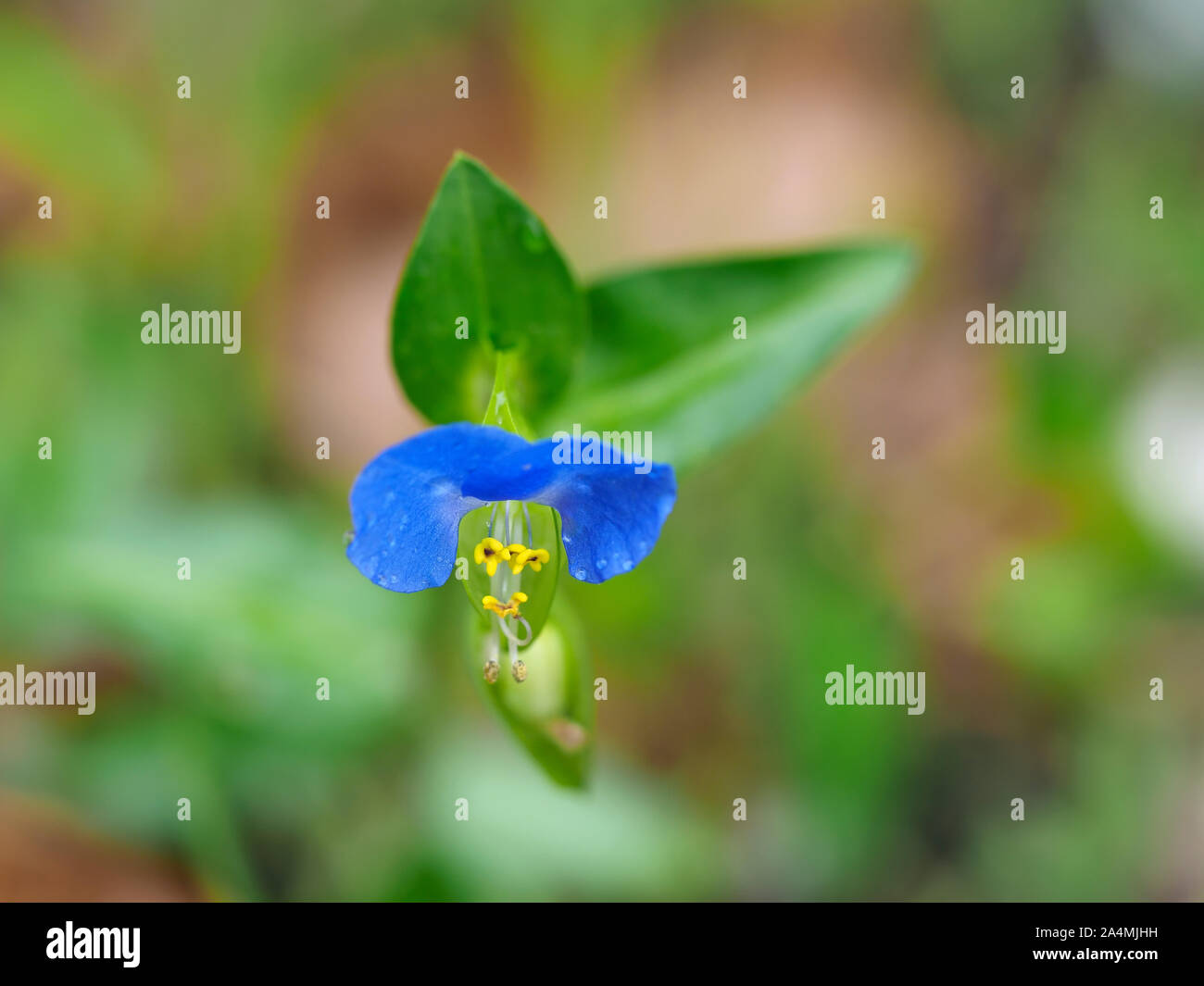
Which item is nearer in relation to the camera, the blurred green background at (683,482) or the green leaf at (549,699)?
the green leaf at (549,699)

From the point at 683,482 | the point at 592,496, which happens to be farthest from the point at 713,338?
the point at 683,482

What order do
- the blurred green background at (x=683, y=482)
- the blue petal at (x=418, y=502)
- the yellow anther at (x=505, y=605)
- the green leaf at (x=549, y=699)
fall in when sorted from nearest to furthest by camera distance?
1. the blue petal at (x=418, y=502)
2. the yellow anther at (x=505, y=605)
3. the green leaf at (x=549, y=699)
4. the blurred green background at (x=683, y=482)

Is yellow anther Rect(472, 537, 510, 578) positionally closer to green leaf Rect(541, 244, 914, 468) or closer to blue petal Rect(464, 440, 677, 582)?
blue petal Rect(464, 440, 677, 582)

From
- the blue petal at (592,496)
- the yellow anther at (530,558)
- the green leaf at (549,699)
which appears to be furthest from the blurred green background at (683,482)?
the blue petal at (592,496)

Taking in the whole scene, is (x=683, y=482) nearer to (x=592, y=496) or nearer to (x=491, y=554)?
(x=491, y=554)

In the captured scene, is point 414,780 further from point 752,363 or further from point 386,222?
point 386,222

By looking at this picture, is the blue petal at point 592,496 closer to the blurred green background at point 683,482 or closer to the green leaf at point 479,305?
the green leaf at point 479,305

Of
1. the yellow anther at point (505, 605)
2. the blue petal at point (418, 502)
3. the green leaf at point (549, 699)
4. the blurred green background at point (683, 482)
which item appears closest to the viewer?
the blue petal at point (418, 502)


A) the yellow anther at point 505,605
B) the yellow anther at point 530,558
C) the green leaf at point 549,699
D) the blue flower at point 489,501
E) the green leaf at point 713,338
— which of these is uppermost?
the green leaf at point 713,338
